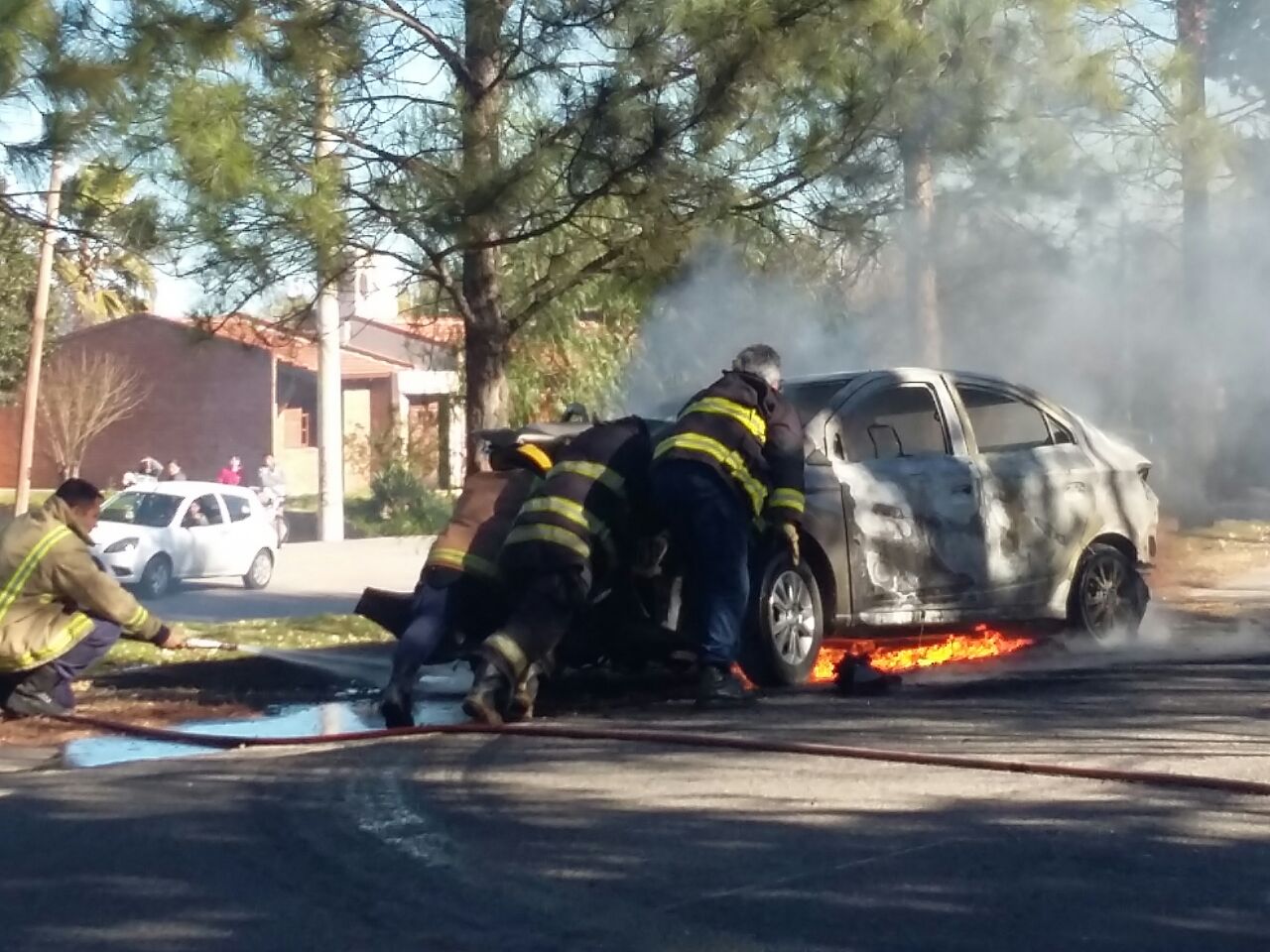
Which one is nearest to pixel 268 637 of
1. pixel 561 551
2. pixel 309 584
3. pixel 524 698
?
pixel 524 698

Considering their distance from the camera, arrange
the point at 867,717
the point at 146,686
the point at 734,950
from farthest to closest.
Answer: the point at 146,686 → the point at 867,717 → the point at 734,950

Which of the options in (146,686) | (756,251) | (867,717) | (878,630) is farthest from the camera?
(756,251)

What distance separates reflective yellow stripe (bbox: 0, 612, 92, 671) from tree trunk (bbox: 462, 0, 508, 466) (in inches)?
89.7

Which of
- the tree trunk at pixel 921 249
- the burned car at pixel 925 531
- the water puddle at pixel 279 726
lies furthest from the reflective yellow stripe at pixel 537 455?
the tree trunk at pixel 921 249

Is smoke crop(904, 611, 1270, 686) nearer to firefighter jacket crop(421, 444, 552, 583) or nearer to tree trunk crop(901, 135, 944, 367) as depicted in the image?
firefighter jacket crop(421, 444, 552, 583)

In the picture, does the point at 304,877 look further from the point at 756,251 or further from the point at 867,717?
the point at 756,251

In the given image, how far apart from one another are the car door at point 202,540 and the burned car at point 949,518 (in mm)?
14411

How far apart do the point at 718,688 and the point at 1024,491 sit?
267cm

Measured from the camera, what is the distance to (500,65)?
420 inches

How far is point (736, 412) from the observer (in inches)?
324

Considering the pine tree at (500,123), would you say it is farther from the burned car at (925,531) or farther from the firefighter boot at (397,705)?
the firefighter boot at (397,705)

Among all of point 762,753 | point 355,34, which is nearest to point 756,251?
point 355,34

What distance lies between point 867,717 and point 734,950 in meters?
3.31

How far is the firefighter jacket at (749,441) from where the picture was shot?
26.7 ft
